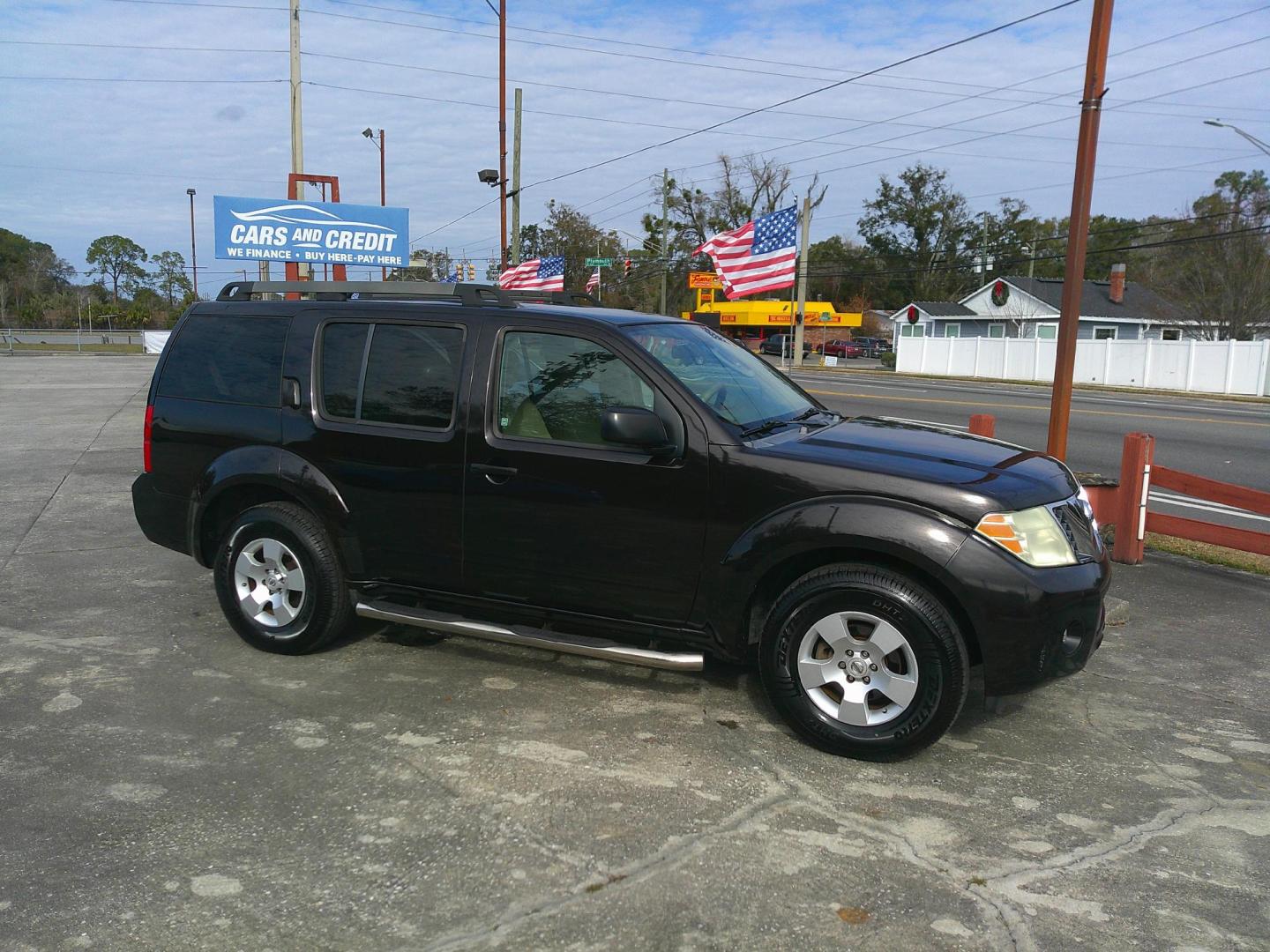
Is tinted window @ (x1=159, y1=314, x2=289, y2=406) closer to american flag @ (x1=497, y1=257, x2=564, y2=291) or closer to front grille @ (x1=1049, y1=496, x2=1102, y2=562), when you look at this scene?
front grille @ (x1=1049, y1=496, x2=1102, y2=562)

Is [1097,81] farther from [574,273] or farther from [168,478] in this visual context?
[574,273]

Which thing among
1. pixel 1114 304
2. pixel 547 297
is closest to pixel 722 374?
pixel 547 297

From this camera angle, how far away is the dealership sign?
22719 millimetres

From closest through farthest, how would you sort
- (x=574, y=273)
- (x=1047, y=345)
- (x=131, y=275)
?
(x=1047, y=345) < (x=574, y=273) < (x=131, y=275)

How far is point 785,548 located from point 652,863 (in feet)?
4.56

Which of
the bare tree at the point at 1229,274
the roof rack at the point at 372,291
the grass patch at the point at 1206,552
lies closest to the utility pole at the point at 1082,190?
the grass patch at the point at 1206,552

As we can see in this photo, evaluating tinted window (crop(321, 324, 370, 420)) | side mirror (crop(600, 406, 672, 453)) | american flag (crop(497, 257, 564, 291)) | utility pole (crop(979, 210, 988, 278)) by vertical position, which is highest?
utility pole (crop(979, 210, 988, 278))

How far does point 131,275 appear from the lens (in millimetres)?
107562

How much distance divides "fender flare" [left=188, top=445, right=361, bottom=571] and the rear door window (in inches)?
12.7

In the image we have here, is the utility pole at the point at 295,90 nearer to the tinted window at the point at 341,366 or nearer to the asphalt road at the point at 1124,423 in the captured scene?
the asphalt road at the point at 1124,423

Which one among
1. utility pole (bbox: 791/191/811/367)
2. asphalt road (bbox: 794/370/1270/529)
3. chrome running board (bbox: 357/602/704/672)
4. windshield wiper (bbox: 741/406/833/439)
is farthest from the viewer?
utility pole (bbox: 791/191/811/367)

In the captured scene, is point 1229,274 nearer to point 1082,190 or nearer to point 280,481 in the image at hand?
point 1082,190

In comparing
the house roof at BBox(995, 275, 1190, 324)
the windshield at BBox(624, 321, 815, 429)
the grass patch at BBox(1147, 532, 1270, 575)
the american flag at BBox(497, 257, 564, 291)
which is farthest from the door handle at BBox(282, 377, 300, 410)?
the house roof at BBox(995, 275, 1190, 324)

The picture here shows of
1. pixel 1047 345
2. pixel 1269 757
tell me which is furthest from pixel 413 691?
pixel 1047 345
